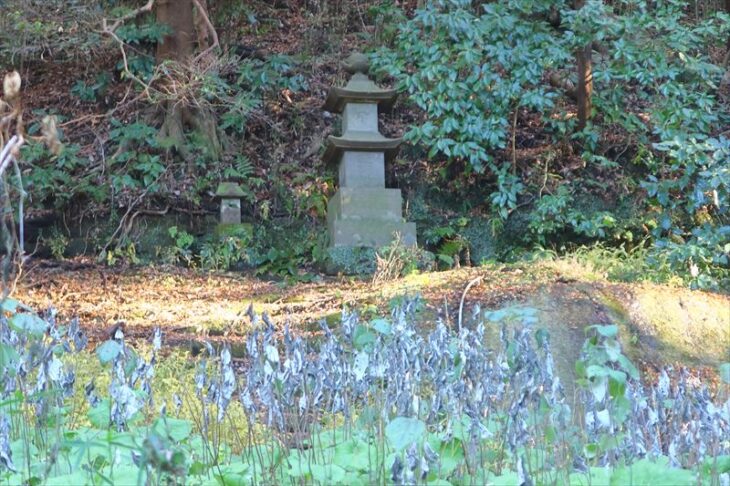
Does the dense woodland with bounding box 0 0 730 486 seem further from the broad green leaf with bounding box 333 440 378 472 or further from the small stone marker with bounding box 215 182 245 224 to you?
the small stone marker with bounding box 215 182 245 224

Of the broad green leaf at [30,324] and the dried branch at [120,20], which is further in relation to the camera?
the dried branch at [120,20]

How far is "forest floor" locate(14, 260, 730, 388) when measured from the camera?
6.06 meters

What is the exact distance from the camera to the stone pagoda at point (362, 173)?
9.81 m

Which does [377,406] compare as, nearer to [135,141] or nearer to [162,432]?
[162,432]

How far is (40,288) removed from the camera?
8664 mm

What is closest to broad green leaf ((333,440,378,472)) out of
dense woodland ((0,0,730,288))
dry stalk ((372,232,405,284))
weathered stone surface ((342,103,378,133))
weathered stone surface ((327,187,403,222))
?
dry stalk ((372,232,405,284))

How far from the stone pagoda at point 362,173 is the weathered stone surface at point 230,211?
3.37 feet

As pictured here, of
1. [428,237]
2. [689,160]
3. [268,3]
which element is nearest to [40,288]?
[428,237]

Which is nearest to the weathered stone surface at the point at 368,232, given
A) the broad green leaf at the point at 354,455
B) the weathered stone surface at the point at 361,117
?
the weathered stone surface at the point at 361,117

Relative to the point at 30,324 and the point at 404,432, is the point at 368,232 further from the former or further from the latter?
the point at 404,432

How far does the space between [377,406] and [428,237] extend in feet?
26.3

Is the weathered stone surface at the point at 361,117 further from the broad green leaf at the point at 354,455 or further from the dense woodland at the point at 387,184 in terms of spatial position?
the broad green leaf at the point at 354,455

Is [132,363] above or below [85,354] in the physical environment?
above

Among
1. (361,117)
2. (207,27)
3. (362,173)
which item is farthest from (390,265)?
(207,27)
